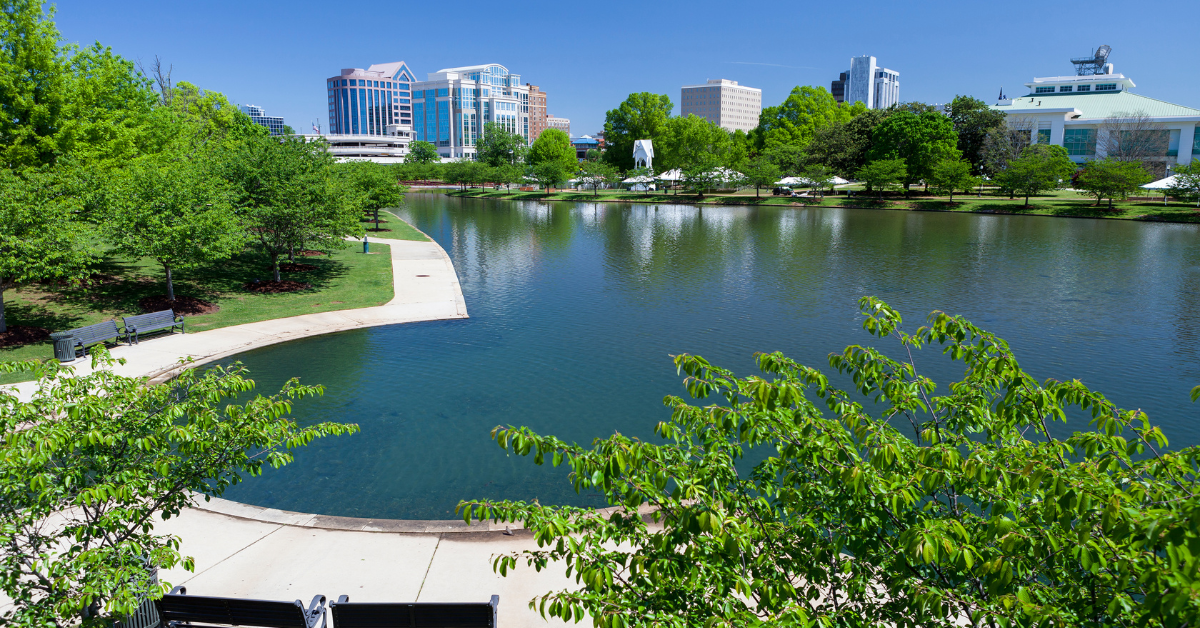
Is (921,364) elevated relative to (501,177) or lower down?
lower down

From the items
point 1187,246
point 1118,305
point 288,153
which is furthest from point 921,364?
point 1187,246

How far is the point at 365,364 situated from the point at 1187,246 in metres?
50.7

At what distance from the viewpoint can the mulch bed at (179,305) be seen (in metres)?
23.4

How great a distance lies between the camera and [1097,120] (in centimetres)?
10344

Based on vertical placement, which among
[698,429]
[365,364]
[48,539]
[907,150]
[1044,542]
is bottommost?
[365,364]

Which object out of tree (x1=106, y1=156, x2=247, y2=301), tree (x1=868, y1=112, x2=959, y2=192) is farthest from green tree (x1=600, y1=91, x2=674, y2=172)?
tree (x1=106, y1=156, x2=247, y2=301)

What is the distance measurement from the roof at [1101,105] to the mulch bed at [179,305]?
11680cm

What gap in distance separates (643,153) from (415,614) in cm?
11393

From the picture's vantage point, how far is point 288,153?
31.5 m

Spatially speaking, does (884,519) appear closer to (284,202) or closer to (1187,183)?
(284,202)

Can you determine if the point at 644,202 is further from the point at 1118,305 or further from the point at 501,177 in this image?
the point at 1118,305

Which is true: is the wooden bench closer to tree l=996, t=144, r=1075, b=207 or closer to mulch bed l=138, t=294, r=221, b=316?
mulch bed l=138, t=294, r=221, b=316

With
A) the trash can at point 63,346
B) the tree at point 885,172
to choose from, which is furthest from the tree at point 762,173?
the trash can at point 63,346

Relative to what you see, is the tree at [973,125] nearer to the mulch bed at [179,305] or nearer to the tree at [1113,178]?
the tree at [1113,178]
